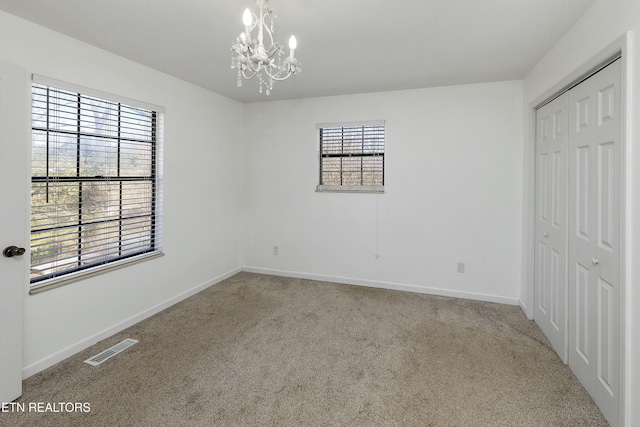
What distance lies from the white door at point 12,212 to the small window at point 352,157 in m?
3.01

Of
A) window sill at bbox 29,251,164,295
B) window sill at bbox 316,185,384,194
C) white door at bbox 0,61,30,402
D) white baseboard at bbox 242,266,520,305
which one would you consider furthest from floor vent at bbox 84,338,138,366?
window sill at bbox 316,185,384,194

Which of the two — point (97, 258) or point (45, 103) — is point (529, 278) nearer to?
point (97, 258)

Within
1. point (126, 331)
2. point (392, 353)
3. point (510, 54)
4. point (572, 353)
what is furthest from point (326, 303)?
→ point (510, 54)

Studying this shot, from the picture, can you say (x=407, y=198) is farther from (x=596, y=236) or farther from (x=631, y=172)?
(x=631, y=172)

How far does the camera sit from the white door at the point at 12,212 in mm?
2016

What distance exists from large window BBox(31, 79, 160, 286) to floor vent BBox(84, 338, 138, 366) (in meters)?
0.69

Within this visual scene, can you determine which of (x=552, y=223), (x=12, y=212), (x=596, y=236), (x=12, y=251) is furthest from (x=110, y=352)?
(x=552, y=223)

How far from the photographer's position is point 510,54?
112 inches

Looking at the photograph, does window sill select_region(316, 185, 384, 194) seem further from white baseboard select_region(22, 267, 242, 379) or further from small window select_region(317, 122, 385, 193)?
white baseboard select_region(22, 267, 242, 379)

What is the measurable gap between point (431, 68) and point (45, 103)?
326 cm

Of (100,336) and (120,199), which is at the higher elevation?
(120,199)

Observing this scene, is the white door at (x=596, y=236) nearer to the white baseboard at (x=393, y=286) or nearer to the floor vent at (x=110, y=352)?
the white baseboard at (x=393, y=286)

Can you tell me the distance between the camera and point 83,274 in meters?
2.70

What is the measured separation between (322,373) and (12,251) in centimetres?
215
